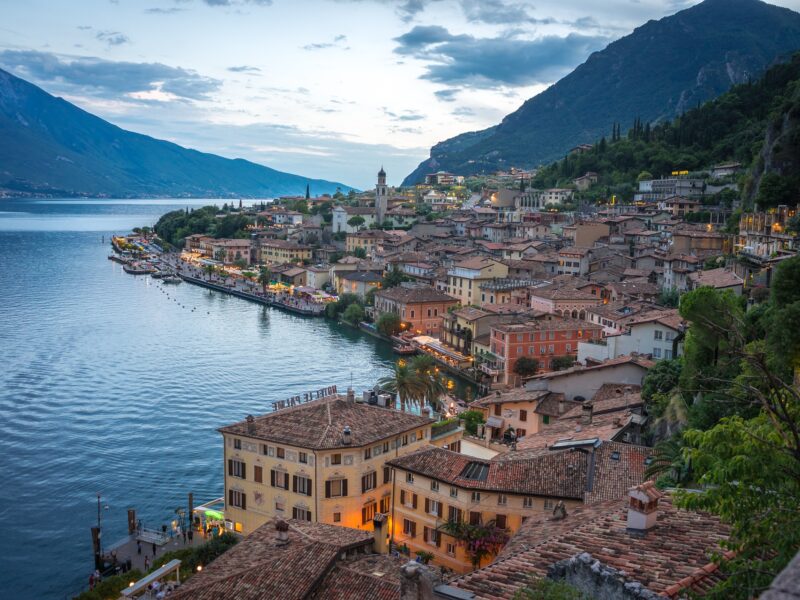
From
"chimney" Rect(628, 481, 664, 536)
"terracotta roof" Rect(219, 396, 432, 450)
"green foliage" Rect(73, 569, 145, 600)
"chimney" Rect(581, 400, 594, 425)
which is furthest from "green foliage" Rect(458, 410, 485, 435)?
"chimney" Rect(628, 481, 664, 536)

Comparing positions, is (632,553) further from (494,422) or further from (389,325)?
(389,325)

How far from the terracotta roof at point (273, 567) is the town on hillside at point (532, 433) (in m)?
0.06

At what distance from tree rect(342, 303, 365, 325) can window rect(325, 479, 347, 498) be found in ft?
162

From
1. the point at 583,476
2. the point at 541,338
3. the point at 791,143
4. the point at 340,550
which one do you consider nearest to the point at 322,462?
the point at 340,550

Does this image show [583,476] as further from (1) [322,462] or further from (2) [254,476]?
(2) [254,476]

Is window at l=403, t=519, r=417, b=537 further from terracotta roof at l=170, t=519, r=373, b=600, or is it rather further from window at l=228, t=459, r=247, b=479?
window at l=228, t=459, r=247, b=479

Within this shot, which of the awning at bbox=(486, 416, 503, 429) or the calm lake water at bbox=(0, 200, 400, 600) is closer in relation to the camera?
the calm lake water at bbox=(0, 200, 400, 600)

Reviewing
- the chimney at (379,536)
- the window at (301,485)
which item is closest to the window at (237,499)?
the window at (301,485)

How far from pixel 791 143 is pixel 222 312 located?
2205 inches

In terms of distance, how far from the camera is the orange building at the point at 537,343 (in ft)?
153

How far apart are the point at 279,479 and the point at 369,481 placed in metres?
2.67

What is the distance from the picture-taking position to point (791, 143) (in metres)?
45.3

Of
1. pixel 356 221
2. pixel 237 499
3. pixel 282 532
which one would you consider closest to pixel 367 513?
pixel 237 499

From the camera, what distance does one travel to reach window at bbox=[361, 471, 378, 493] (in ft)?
72.0
